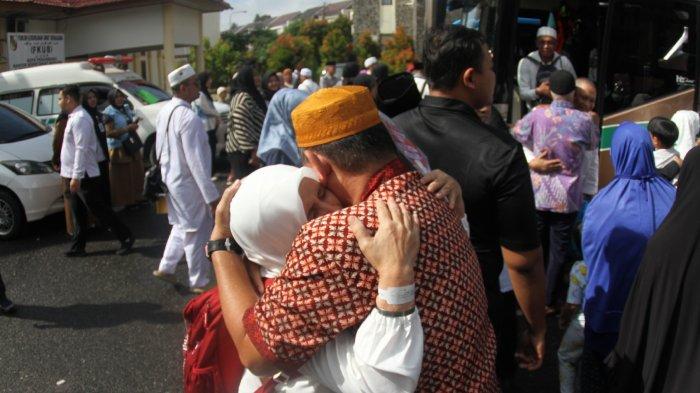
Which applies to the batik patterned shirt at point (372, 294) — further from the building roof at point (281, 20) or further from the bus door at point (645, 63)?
the building roof at point (281, 20)

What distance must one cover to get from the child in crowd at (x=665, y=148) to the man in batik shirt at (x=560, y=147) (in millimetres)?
401

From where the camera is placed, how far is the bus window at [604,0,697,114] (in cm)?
580

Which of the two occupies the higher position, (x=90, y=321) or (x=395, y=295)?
(x=395, y=295)

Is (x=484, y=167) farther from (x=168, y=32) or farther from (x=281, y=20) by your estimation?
(x=281, y=20)

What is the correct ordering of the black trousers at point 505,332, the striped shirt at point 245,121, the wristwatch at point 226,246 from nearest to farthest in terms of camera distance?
the wristwatch at point 226,246 → the black trousers at point 505,332 → the striped shirt at point 245,121

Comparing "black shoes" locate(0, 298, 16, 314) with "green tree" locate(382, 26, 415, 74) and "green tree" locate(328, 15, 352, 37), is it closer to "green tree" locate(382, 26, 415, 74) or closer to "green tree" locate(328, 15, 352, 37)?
"green tree" locate(382, 26, 415, 74)

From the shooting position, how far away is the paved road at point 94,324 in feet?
14.3

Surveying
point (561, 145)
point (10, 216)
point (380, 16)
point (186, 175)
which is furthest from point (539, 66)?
point (380, 16)

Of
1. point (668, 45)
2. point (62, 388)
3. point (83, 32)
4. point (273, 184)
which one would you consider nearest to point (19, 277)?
point (62, 388)

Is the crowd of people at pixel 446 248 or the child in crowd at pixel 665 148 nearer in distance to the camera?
the crowd of people at pixel 446 248

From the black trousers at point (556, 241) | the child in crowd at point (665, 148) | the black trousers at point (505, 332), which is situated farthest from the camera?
the black trousers at point (556, 241)

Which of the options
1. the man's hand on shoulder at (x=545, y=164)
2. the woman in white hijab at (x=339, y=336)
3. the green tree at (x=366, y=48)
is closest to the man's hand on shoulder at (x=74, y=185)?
the man's hand on shoulder at (x=545, y=164)

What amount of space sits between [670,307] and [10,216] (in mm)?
7563

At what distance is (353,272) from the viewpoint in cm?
147
